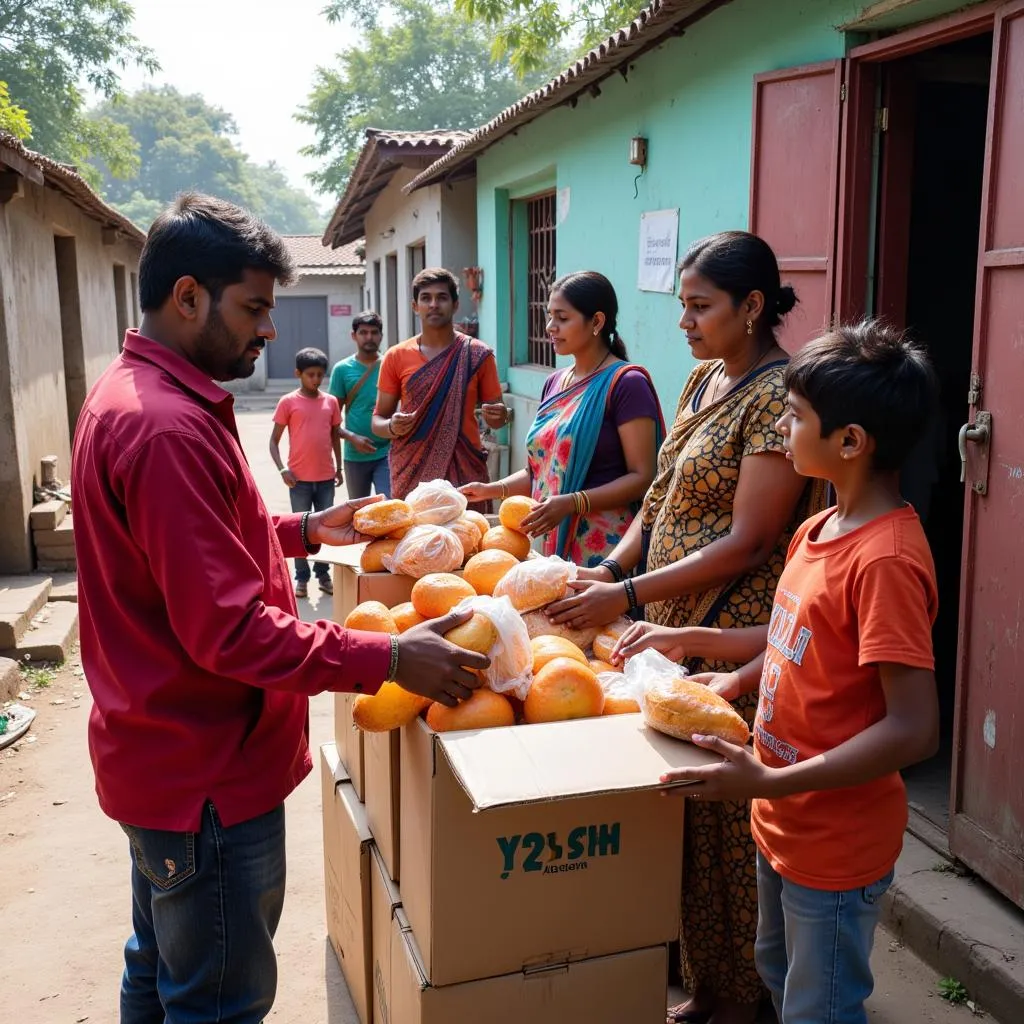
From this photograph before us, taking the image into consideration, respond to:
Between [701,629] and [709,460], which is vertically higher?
[709,460]

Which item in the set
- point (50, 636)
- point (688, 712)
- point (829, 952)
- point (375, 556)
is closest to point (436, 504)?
point (375, 556)

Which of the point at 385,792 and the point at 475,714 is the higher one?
the point at 475,714

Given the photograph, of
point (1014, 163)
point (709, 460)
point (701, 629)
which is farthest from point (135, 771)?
point (1014, 163)

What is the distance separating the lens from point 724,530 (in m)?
2.36

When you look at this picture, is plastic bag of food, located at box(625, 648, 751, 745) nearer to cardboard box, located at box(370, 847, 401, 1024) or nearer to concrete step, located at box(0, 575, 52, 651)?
cardboard box, located at box(370, 847, 401, 1024)

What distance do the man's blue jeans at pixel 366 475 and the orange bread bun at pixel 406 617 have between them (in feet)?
14.8

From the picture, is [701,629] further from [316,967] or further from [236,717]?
[316,967]

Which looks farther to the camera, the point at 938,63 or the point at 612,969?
the point at 938,63

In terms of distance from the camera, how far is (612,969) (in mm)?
1905

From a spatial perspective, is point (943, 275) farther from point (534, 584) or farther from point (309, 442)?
point (309, 442)

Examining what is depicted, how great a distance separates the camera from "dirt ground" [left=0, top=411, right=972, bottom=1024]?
9.06ft

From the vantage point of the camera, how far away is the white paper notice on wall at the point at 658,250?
5.54m

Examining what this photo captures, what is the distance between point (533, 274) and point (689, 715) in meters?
8.27

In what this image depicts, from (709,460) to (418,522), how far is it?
743 mm
